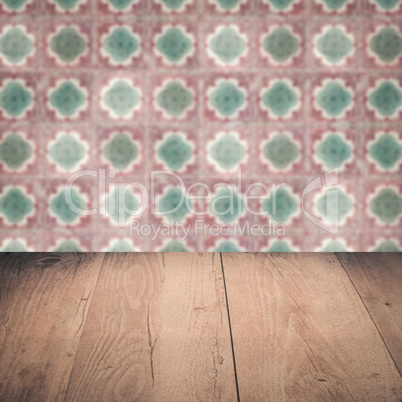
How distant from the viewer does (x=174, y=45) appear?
1277 millimetres

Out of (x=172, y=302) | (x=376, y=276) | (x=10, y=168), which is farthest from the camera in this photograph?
(x=10, y=168)

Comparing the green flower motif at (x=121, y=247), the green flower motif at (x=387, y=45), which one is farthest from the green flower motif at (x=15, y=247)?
the green flower motif at (x=387, y=45)

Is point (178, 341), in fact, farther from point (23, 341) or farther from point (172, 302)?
point (23, 341)

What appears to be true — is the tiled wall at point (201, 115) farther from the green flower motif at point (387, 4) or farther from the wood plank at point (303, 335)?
the wood plank at point (303, 335)

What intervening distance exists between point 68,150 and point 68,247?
0.25 metres

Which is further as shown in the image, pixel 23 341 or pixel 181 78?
pixel 181 78

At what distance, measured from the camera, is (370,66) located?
4.22ft

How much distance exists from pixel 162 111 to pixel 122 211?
0.28 meters

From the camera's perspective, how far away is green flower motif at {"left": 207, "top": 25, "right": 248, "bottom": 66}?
1.27 m

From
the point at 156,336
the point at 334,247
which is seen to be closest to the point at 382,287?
the point at 334,247

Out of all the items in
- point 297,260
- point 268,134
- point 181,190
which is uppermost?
point 268,134

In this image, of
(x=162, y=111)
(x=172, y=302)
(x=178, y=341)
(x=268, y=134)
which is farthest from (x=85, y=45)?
(x=178, y=341)

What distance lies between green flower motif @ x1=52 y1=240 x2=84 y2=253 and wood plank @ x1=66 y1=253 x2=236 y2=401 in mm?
117

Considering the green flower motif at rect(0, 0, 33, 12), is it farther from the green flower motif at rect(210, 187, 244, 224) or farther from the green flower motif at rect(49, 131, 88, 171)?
the green flower motif at rect(210, 187, 244, 224)
